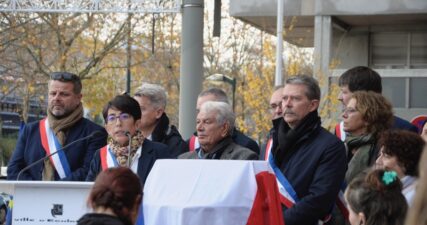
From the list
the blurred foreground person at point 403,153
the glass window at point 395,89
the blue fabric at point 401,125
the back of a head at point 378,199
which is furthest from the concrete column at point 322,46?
the back of a head at point 378,199

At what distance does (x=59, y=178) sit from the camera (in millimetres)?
7957

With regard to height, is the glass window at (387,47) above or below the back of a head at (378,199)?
above

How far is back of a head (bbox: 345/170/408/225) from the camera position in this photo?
4859mm

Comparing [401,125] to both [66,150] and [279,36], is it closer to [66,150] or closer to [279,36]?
[66,150]

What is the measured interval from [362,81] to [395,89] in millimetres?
19813

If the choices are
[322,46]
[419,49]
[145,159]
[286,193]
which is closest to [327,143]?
[286,193]

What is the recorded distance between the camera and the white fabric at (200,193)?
5688 mm

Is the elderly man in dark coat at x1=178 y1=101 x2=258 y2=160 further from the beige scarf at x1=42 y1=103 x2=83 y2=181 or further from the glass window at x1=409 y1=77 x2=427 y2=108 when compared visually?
the glass window at x1=409 y1=77 x2=427 y2=108

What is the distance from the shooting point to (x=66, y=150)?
8023 mm

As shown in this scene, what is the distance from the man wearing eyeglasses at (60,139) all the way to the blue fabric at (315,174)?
1756mm

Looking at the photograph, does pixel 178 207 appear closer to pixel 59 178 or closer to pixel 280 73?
pixel 59 178

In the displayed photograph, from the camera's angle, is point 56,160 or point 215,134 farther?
point 56,160

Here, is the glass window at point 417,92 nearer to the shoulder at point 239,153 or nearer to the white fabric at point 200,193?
the shoulder at point 239,153

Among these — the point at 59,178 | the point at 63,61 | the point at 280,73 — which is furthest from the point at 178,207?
the point at 63,61
